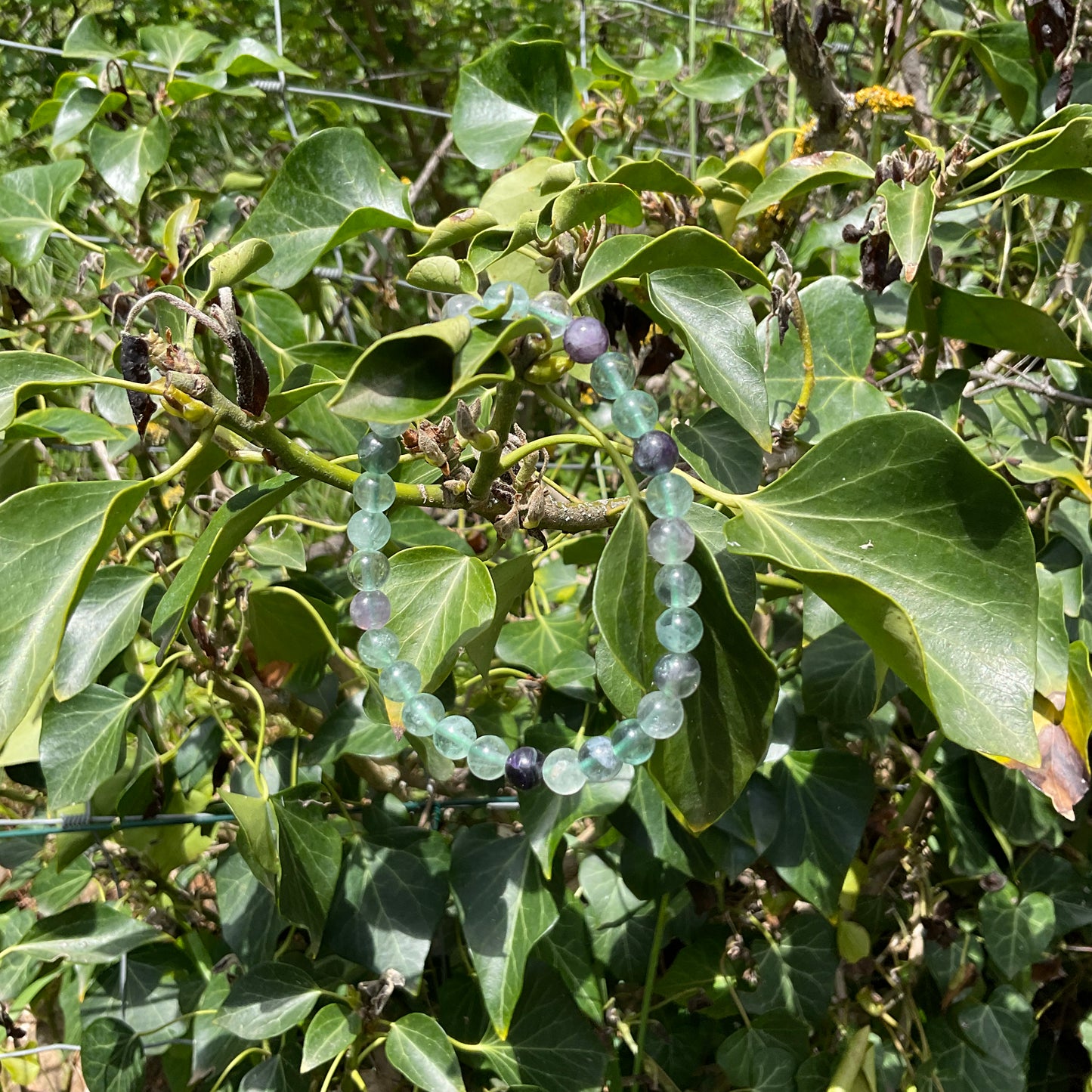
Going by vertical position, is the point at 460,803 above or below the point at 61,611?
below

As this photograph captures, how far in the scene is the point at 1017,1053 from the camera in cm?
88

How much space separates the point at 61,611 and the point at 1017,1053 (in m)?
0.92

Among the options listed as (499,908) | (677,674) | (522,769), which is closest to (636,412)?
(677,674)

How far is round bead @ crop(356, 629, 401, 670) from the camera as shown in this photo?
1.63 feet

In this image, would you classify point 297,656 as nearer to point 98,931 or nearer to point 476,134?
point 98,931

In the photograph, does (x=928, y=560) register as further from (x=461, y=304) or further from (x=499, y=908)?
(x=499, y=908)

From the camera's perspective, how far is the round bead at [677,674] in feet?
1.39

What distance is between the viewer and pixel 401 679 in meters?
0.50

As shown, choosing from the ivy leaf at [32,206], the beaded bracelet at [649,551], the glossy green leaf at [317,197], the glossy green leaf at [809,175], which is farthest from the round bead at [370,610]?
the ivy leaf at [32,206]

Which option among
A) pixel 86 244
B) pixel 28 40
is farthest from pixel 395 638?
pixel 28 40

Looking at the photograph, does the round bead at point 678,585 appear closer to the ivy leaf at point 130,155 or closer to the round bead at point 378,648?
the round bead at point 378,648

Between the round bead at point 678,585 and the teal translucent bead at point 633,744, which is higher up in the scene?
the round bead at point 678,585

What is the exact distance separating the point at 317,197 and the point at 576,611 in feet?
1.42

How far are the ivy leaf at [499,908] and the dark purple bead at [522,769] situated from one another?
0.13 m
